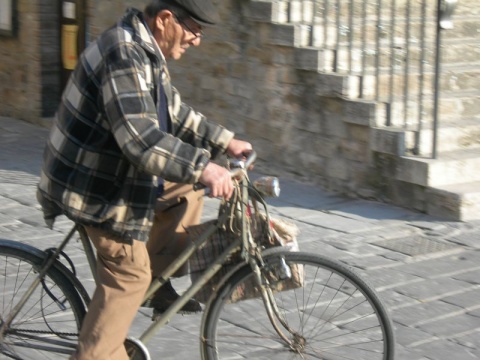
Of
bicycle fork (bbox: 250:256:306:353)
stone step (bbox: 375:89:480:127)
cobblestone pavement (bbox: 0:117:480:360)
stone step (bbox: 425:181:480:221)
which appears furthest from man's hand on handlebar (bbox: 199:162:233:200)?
stone step (bbox: 375:89:480:127)

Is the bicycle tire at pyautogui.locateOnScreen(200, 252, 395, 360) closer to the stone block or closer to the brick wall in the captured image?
the stone block

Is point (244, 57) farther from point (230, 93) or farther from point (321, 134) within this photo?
point (321, 134)

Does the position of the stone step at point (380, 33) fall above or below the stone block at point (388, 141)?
above

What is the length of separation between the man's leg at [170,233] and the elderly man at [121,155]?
0.09m

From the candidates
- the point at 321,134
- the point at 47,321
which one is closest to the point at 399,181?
the point at 321,134

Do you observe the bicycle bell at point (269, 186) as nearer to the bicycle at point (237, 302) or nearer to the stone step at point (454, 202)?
the bicycle at point (237, 302)

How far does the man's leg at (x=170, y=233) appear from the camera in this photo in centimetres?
406

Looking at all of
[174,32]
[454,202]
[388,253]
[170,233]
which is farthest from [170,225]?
[454,202]

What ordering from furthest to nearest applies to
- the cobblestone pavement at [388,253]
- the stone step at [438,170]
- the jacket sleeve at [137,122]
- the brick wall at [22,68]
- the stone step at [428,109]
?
1. the brick wall at [22,68]
2. the stone step at [428,109]
3. the stone step at [438,170]
4. the cobblestone pavement at [388,253]
5. the jacket sleeve at [137,122]

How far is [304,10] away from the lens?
8.45 metres

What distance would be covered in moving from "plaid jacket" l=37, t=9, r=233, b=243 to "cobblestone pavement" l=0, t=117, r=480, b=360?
3.75 feet

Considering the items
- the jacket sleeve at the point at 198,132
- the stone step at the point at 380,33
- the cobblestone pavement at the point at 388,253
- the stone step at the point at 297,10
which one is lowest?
the cobblestone pavement at the point at 388,253

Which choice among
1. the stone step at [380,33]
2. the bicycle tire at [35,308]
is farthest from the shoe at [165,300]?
the stone step at [380,33]

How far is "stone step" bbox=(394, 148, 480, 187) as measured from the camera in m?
7.25
